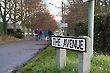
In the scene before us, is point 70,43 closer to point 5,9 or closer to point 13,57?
point 13,57

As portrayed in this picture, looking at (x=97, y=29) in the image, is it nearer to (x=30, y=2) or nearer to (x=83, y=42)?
(x=83, y=42)

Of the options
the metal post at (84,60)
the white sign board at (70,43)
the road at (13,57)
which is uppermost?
the white sign board at (70,43)

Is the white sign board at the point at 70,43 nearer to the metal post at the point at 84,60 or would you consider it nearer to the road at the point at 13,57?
the metal post at the point at 84,60

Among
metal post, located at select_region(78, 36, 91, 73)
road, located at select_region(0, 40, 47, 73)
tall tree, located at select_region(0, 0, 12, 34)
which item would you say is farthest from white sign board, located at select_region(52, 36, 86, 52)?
tall tree, located at select_region(0, 0, 12, 34)

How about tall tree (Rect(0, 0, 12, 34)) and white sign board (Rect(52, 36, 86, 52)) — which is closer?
white sign board (Rect(52, 36, 86, 52))

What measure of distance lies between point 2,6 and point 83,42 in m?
45.6

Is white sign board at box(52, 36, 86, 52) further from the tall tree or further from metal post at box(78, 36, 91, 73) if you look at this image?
the tall tree

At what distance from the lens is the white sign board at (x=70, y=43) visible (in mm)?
8234

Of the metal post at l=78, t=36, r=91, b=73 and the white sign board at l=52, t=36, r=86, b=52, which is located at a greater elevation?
the white sign board at l=52, t=36, r=86, b=52

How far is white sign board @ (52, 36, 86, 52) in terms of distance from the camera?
823 centimetres

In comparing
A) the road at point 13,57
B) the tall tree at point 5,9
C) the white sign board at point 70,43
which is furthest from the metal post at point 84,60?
the tall tree at point 5,9

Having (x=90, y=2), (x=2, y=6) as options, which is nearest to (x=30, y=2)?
(x=2, y=6)

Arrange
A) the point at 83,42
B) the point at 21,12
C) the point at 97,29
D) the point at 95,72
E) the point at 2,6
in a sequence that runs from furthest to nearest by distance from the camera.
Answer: the point at 21,12 → the point at 2,6 → the point at 97,29 → the point at 95,72 → the point at 83,42

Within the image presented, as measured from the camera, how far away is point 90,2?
1267 centimetres
